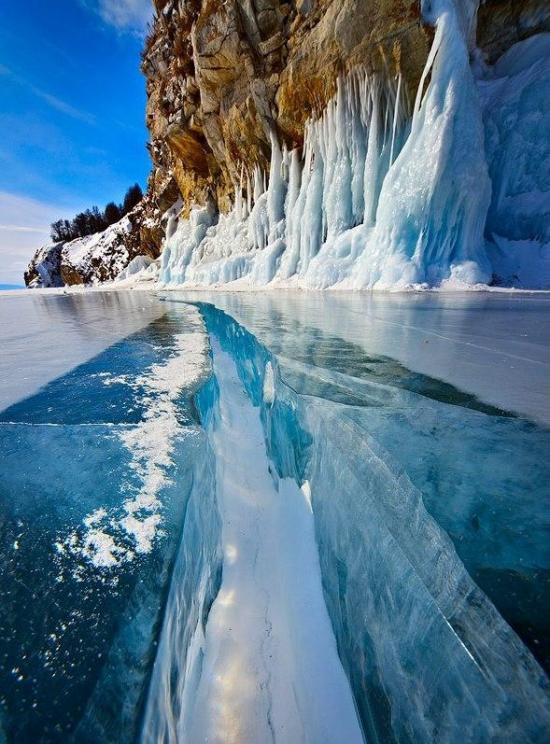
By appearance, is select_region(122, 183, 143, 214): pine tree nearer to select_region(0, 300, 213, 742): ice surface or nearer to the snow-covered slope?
the snow-covered slope

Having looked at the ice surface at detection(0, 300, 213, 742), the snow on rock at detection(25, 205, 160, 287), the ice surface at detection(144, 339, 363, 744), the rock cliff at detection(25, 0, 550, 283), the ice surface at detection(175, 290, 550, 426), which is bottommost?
the ice surface at detection(144, 339, 363, 744)

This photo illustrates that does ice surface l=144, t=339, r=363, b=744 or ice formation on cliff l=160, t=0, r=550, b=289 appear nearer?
ice surface l=144, t=339, r=363, b=744

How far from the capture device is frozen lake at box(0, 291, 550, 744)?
53 centimetres

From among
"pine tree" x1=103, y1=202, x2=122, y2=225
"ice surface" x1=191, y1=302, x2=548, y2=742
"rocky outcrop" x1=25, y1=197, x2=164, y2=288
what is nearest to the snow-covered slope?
"rocky outcrop" x1=25, y1=197, x2=164, y2=288

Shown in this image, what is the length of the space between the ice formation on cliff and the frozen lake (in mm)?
7904

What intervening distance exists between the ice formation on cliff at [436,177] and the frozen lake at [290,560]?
7.90 metres

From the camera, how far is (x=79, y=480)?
101 centimetres

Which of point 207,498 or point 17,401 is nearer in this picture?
point 207,498

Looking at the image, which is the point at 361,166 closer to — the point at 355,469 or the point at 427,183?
the point at 427,183

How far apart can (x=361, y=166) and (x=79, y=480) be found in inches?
485

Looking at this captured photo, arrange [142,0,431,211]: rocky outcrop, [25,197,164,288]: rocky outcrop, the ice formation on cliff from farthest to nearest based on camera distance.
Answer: [25,197,164,288]: rocky outcrop → [142,0,431,211]: rocky outcrop → the ice formation on cliff

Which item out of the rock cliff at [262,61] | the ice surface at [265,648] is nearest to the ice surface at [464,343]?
the ice surface at [265,648]

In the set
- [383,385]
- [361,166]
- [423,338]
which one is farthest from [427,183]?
[383,385]

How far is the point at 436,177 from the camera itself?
26.5ft
